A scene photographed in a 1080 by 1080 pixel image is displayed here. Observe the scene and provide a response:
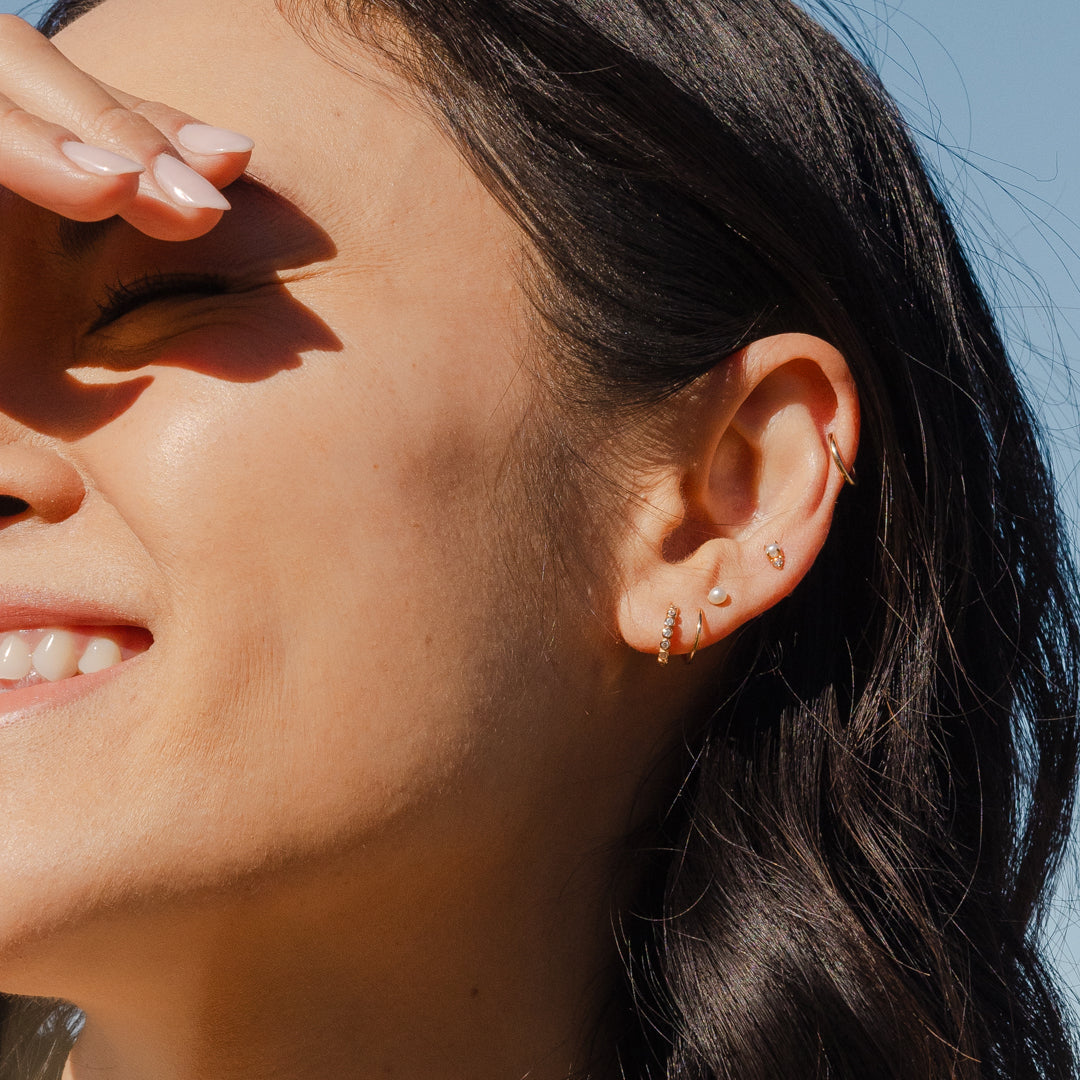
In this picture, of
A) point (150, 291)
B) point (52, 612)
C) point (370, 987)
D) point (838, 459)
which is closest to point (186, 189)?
point (150, 291)

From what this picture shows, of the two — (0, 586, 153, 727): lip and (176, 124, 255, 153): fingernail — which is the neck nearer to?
(0, 586, 153, 727): lip

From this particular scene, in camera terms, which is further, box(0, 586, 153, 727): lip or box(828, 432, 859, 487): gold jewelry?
box(828, 432, 859, 487): gold jewelry

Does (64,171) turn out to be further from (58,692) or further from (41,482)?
(58,692)

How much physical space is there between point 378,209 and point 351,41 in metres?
0.30

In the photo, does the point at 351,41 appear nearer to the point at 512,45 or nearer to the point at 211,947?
the point at 512,45

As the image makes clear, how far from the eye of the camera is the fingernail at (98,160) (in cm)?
153

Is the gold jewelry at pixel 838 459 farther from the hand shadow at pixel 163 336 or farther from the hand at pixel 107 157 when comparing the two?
the hand at pixel 107 157

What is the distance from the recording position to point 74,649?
5.39 feet

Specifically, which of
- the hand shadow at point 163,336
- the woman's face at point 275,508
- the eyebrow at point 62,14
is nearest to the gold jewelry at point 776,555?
the woman's face at point 275,508

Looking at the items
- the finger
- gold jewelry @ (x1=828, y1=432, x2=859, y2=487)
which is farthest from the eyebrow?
Result: gold jewelry @ (x1=828, y1=432, x2=859, y2=487)

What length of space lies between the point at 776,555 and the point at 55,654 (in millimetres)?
973

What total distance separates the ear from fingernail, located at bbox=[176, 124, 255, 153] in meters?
0.70

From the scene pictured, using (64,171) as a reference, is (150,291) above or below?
below

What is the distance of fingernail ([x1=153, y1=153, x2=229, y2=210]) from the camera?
156 cm
